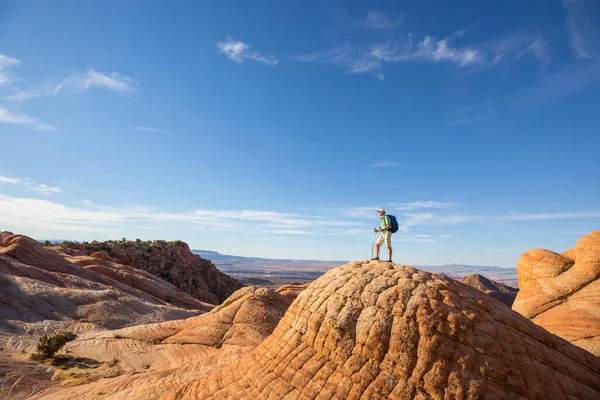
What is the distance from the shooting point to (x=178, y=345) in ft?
67.1

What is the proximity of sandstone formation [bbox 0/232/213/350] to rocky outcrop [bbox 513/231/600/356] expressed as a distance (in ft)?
93.0

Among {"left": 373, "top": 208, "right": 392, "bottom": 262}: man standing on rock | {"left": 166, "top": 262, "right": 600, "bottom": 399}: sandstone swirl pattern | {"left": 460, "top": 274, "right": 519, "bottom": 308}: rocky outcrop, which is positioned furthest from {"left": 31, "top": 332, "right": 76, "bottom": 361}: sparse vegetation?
{"left": 460, "top": 274, "right": 519, "bottom": 308}: rocky outcrop

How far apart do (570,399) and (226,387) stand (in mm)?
8535

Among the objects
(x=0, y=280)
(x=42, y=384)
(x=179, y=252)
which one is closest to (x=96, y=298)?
(x=0, y=280)

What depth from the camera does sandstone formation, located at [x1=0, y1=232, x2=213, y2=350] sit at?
2456cm

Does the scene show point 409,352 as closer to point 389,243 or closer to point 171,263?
point 389,243

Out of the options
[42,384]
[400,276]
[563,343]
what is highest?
[400,276]

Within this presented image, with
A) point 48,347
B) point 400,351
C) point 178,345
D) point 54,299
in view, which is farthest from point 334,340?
point 54,299

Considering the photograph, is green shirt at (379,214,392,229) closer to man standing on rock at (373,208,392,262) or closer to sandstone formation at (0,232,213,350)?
man standing on rock at (373,208,392,262)

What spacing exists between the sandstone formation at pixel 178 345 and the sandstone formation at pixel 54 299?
4.26m

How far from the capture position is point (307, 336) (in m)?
9.82

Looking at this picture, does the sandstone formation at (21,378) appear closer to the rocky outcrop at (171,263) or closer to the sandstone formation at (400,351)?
the sandstone formation at (400,351)

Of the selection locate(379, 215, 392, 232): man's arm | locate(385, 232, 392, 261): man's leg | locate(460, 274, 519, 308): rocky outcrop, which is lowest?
locate(460, 274, 519, 308): rocky outcrop

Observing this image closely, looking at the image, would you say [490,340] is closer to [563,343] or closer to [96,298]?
[563,343]
